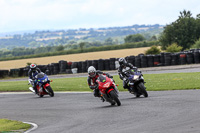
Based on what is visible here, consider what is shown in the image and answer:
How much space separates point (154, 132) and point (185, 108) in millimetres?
3514

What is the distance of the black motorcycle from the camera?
16.2 metres

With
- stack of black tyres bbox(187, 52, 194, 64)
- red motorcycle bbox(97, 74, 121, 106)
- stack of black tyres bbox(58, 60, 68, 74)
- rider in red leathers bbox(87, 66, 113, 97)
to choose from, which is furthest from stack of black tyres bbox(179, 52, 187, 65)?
red motorcycle bbox(97, 74, 121, 106)

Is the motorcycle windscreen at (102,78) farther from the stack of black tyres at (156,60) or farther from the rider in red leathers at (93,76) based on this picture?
the stack of black tyres at (156,60)

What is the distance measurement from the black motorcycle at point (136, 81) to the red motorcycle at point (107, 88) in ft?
5.94

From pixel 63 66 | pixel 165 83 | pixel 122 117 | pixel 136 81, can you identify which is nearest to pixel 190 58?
pixel 63 66

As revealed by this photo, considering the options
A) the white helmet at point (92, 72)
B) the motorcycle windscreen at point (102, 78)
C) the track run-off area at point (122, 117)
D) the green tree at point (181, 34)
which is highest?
the green tree at point (181, 34)

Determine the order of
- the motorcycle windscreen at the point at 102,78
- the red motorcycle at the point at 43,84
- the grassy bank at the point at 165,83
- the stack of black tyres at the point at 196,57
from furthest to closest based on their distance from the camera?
the stack of black tyres at the point at 196,57
the red motorcycle at the point at 43,84
the grassy bank at the point at 165,83
the motorcycle windscreen at the point at 102,78

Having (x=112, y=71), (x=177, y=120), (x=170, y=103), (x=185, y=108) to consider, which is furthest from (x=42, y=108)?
(x=112, y=71)

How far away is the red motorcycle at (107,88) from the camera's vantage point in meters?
14.4

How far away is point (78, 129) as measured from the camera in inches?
406

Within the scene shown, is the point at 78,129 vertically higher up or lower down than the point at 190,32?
lower down

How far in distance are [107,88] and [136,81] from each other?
2083 mm

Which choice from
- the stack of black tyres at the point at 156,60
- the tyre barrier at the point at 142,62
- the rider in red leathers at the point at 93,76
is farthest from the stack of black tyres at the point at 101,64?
the rider in red leathers at the point at 93,76

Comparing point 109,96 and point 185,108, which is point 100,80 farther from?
point 185,108
